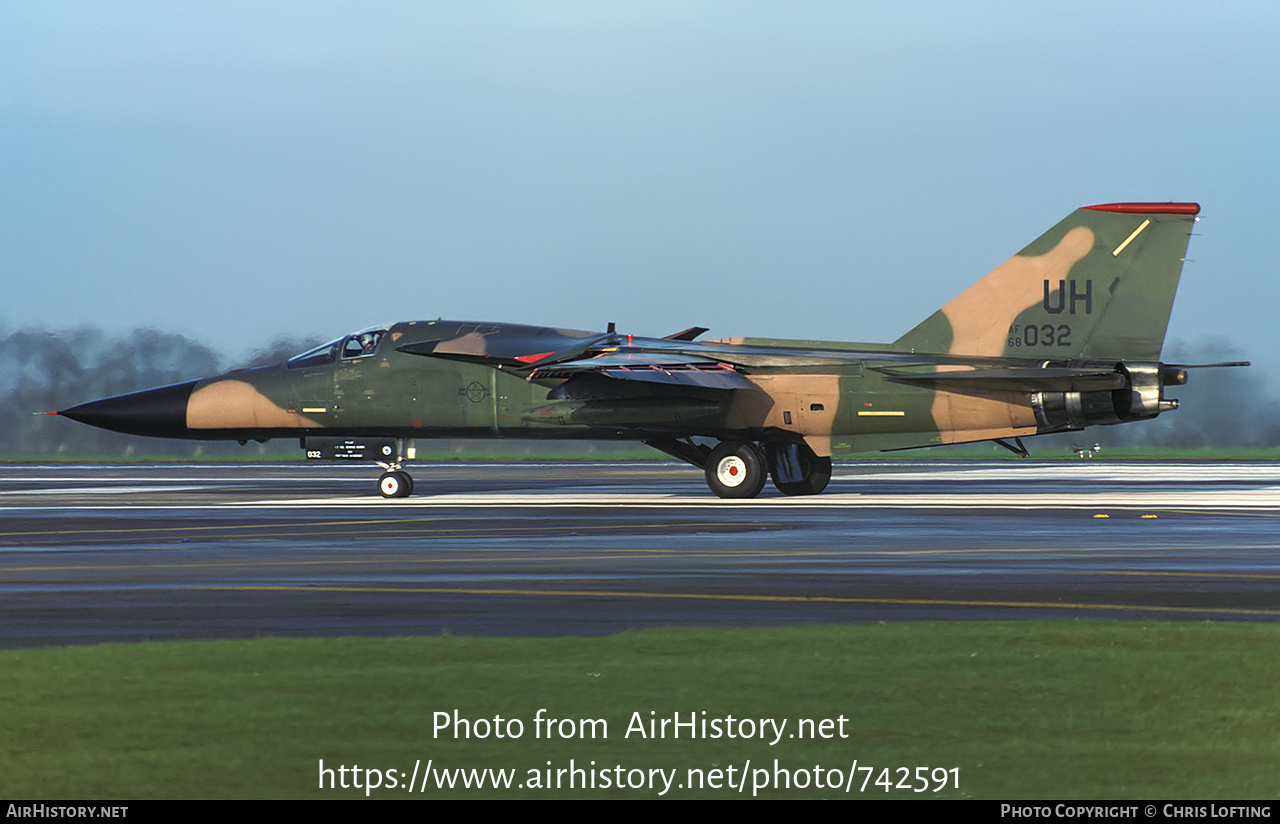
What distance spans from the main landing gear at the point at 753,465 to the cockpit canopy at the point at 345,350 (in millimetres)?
5679

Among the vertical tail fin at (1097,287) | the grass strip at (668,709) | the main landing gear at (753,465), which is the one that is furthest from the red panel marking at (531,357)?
the grass strip at (668,709)

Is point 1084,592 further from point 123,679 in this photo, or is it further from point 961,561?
point 123,679

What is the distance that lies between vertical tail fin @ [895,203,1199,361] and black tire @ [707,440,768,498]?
4.69 meters

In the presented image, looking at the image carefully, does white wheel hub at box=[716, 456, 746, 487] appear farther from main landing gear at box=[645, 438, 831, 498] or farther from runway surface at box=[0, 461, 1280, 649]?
runway surface at box=[0, 461, 1280, 649]

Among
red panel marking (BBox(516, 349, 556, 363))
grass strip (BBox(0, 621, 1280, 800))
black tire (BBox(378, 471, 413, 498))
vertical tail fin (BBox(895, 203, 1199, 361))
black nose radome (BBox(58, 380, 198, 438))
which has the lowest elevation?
black tire (BBox(378, 471, 413, 498))

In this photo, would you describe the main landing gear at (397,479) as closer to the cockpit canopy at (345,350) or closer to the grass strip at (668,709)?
the cockpit canopy at (345,350)

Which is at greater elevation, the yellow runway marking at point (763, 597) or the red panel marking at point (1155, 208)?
the red panel marking at point (1155, 208)

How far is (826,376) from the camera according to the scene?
1056 inches

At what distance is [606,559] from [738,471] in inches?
464

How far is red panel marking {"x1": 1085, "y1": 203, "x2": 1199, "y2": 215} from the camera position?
87.0ft

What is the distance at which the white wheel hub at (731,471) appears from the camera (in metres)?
27.3

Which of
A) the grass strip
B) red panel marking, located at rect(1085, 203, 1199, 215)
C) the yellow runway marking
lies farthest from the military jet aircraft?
the grass strip

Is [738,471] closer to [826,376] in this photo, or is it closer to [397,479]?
[826,376]
